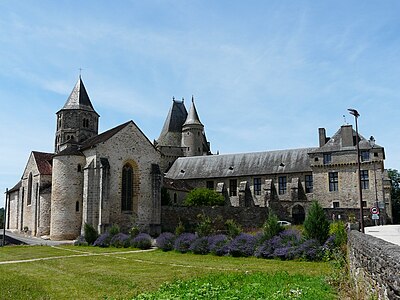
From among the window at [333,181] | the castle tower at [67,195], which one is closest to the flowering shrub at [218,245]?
the castle tower at [67,195]

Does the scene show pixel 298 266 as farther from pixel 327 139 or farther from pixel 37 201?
pixel 327 139

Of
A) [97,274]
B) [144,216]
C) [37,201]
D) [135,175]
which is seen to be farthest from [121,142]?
[97,274]

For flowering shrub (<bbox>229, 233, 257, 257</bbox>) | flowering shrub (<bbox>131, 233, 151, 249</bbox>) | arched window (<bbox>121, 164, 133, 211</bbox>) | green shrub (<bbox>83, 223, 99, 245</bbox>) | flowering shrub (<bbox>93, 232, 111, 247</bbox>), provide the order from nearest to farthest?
flowering shrub (<bbox>229, 233, 257, 257</bbox>), flowering shrub (<bbox>131, 233, 151, 249</bbox>), flowering shrub (<bbox>93, 232, 111, 247</bbox>), green shrub (<bbox>83, 223, 99, 245</bbox>), arched window (<bbox>121, 164, 133, 211</bbox>)

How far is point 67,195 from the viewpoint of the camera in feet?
110

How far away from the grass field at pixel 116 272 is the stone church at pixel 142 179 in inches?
468

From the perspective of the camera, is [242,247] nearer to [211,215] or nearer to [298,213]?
[211,215]

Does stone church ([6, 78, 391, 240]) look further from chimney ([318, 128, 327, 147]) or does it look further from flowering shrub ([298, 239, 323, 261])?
flowering shrub ([298, 239, 323, 261])

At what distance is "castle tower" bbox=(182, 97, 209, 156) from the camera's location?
5991 cm

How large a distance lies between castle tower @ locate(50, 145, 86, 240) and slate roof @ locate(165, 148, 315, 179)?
1873cm

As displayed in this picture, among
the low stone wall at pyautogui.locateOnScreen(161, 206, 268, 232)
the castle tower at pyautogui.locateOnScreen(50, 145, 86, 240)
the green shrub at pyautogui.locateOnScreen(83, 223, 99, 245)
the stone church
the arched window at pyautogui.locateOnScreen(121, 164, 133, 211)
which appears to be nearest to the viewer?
the green shrub at pyautogui.locateOnScreen(83, 223, 99, 245)

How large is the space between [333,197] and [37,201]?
27.5 m

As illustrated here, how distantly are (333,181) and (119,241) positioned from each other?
79.7ft

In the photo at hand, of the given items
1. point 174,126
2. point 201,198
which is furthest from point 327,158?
point 174,126

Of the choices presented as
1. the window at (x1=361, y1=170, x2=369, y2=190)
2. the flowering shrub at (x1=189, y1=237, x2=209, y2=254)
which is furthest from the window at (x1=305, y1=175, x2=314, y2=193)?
the flowering shrub at (x1=189, y1=237, x2=209, y2=254)
